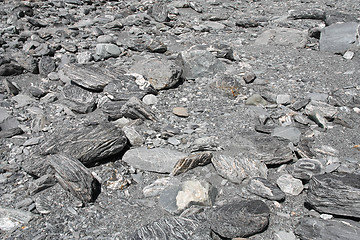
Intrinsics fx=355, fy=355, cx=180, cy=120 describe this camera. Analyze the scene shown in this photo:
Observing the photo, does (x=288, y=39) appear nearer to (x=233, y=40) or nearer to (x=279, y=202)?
(x=233, y=40)

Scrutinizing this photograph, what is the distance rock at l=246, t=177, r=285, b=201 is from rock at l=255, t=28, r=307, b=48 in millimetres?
3880

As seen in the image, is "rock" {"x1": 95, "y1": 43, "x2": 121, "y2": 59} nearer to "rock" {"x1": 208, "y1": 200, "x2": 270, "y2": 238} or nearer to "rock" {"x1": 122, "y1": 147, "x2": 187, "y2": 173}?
"rock" {"x1": 122, "y1": 147, "x2": 187, "y2": 173}

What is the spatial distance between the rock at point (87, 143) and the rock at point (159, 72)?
1.39 m

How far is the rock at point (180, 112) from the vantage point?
4.80 meters

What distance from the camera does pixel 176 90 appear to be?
5.42 meters

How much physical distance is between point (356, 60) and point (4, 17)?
6843 mm

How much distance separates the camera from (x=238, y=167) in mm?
3938

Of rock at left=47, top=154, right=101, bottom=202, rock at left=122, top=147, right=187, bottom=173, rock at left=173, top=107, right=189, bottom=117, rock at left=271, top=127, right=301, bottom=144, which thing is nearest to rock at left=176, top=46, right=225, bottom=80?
rock at left=173, top=107, right=189, bottom=117

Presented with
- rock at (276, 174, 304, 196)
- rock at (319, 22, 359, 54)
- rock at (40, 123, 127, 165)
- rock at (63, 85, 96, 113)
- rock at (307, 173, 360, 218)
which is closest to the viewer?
rock at (307, 173, 360, 218)

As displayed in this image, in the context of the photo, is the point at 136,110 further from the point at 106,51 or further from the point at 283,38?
the point at 283,38

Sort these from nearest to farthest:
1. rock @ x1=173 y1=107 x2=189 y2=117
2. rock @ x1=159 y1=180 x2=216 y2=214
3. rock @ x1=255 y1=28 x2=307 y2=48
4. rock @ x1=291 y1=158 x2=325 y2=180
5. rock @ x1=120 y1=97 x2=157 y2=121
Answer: rock @ x1=159 y1=180 x2=216 y2=214, rock @ x1=291 y1=158 x2=325 y2=180, rock @ x1=120 y1=97 x2=157 y2=121, rock @ x1=173 y1=107 x2=189 y2=117, rock @ x1=255 y1=28 x2=307 y2=48

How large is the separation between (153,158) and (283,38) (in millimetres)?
4239

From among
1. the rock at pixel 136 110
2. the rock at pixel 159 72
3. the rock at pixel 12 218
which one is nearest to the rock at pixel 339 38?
the rock at pixel 159 72

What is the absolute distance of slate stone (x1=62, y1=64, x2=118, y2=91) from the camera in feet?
17.3
